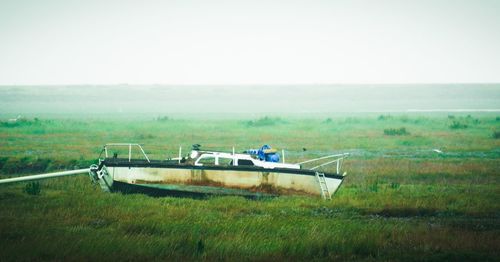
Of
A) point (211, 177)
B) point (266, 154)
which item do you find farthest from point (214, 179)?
point (266, 154)

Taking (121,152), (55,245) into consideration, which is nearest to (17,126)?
(121,152)

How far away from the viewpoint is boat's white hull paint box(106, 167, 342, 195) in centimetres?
1714

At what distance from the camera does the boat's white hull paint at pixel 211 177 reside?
17141 millimetres

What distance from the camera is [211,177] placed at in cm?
1719

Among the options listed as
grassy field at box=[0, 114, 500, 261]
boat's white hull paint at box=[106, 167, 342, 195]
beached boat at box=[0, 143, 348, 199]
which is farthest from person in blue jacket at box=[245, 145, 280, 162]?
grassy field at box=[0, 114, 500, 261]

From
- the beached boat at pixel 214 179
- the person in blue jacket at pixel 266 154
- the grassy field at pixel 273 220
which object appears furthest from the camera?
the person in blue jacket at pixel 266 154

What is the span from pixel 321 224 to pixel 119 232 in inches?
177

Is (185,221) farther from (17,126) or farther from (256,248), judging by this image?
(17,126)

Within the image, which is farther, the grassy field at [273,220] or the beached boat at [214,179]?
the beached boat at [214,179]

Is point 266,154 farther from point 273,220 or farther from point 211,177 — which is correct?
point 273,220

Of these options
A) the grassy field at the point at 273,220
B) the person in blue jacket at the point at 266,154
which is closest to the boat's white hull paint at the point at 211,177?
the grassy field at the point at 273,220

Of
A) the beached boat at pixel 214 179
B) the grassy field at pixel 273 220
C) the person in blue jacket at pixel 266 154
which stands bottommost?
the grassy field at pixel 273 220

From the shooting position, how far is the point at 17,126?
53656 millimetres

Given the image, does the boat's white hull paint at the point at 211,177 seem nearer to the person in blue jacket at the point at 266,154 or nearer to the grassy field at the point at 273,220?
the grassy field at the point at 273,220
